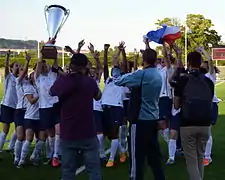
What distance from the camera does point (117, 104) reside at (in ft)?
31.7

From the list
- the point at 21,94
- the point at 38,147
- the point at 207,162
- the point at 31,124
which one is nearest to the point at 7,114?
the point at 21,94

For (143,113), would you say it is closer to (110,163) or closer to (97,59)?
(97,59)

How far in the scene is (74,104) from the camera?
6.04 meters

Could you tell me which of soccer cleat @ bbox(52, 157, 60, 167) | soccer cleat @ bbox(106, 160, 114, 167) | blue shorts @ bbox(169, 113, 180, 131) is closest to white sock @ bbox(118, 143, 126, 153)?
soccer cleat @ bbox(106, 160, 114, 167)

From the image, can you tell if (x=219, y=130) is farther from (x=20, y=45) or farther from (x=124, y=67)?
(x=20, y=45)

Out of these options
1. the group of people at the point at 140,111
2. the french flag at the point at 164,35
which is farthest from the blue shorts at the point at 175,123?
the french flag at the point at 164,35

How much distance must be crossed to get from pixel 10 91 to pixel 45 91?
4.66ft

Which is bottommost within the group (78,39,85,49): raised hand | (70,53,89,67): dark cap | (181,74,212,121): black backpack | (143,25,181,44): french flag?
(181,74,212,121): black backpack

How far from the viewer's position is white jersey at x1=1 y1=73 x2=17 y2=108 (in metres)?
10.4

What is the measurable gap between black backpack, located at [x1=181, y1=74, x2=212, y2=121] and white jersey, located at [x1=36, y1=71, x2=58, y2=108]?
3376 mm

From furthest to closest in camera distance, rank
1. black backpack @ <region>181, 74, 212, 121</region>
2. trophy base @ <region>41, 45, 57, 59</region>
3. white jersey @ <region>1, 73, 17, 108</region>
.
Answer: white jersey @ <region>1, 73, 17, 108</region>
trophy base @ <region>41, 45, 57, 59</region>
black backpack @ <region>181, 74, 212, 121</region>

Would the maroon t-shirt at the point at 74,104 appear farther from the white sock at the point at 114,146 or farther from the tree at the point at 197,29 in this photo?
the tree at the point at 197,29

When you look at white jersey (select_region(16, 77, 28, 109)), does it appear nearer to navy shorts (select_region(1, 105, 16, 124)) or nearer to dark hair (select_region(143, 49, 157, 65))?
navy shorts (select_region(1, 105, 16, 124))

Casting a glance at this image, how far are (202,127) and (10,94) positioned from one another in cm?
510
